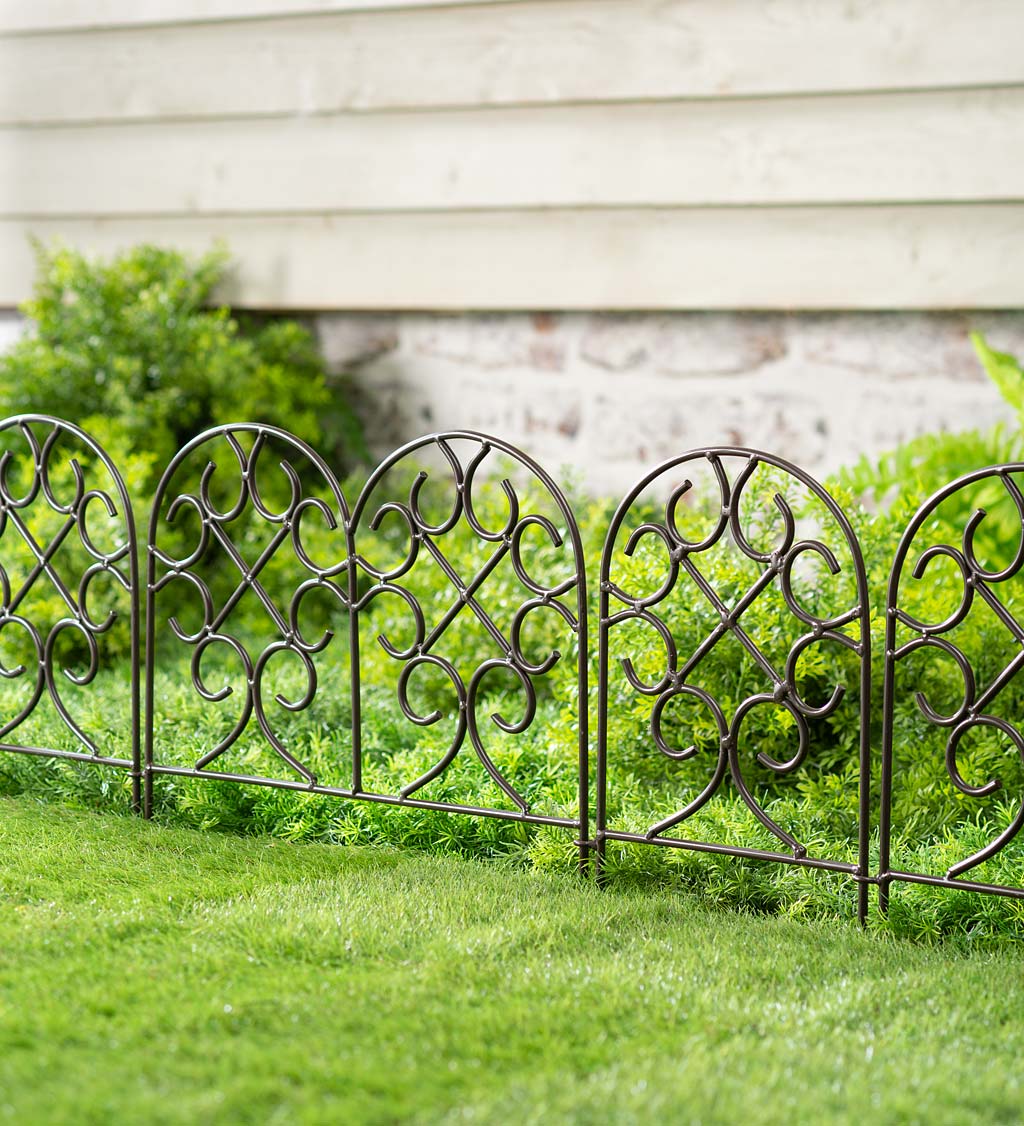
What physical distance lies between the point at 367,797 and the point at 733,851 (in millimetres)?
853

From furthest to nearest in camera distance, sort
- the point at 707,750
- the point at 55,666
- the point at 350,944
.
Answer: the point at 55,666 < the point at 707,750 < the point at 350,944

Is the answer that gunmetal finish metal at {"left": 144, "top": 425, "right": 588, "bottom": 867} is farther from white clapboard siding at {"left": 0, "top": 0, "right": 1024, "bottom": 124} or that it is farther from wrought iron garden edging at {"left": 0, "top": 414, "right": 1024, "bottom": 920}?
white clapboard siding at {"left": 0, "top": 0, "right": 1024, "bottom": 124}

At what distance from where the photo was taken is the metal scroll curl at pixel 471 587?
2.90 meters

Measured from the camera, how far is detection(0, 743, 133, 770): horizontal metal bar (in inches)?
130

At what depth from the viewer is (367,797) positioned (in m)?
3.07

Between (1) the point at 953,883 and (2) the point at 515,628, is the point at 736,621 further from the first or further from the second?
(1) the point at 953,883

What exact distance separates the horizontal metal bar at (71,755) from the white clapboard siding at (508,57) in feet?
9.15

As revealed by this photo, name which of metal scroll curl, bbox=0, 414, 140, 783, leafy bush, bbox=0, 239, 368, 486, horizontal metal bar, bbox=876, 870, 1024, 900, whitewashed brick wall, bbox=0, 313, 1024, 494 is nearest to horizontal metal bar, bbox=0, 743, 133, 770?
metal scroll curl, bbox=0, 414, 140, 783

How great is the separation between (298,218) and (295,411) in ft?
2.54

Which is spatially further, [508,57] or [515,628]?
[508,57]

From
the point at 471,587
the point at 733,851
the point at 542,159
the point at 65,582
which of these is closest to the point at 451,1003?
the point at 733,851

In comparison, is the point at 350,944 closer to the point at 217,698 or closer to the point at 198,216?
the point at 217,698

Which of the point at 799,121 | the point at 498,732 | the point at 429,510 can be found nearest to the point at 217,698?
the point at 498,732

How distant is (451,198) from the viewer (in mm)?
4945
